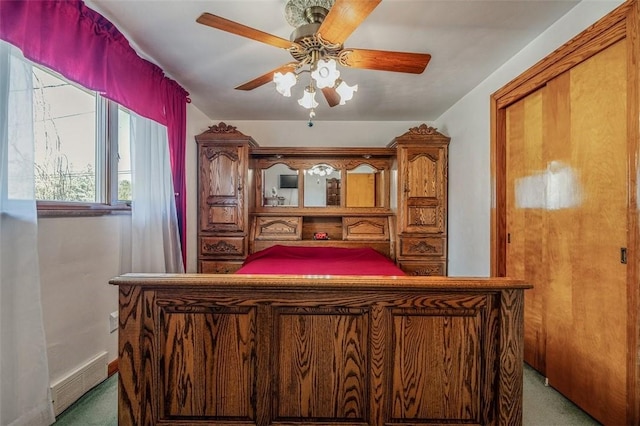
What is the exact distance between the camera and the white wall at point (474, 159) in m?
2.01

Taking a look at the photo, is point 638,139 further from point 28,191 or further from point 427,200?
point 28,191

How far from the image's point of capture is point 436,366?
1.27 meters

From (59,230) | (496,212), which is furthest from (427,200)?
(59,230)

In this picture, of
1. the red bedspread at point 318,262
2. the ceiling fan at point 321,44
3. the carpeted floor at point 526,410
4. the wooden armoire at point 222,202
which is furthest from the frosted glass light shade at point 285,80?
the carpeted floor at point 526,410

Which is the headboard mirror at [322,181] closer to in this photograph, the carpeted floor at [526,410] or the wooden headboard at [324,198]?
the wooden headboard at [324,198]

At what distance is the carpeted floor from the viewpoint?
5.11 ft

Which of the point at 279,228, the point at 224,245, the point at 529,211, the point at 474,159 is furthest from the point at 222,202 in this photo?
the point at 529,211

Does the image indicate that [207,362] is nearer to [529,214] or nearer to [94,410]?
[94,410]

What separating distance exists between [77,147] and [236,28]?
1255 millimetres

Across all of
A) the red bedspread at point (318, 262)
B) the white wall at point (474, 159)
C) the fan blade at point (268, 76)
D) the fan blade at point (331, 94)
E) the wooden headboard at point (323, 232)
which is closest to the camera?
the fan blade at point (268, 76)

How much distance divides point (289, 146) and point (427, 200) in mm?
1834

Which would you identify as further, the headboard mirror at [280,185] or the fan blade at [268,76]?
the headboard mirror at [280,185]

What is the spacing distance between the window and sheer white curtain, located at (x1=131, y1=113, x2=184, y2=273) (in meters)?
0.10

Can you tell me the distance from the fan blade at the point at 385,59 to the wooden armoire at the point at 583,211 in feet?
3.06
